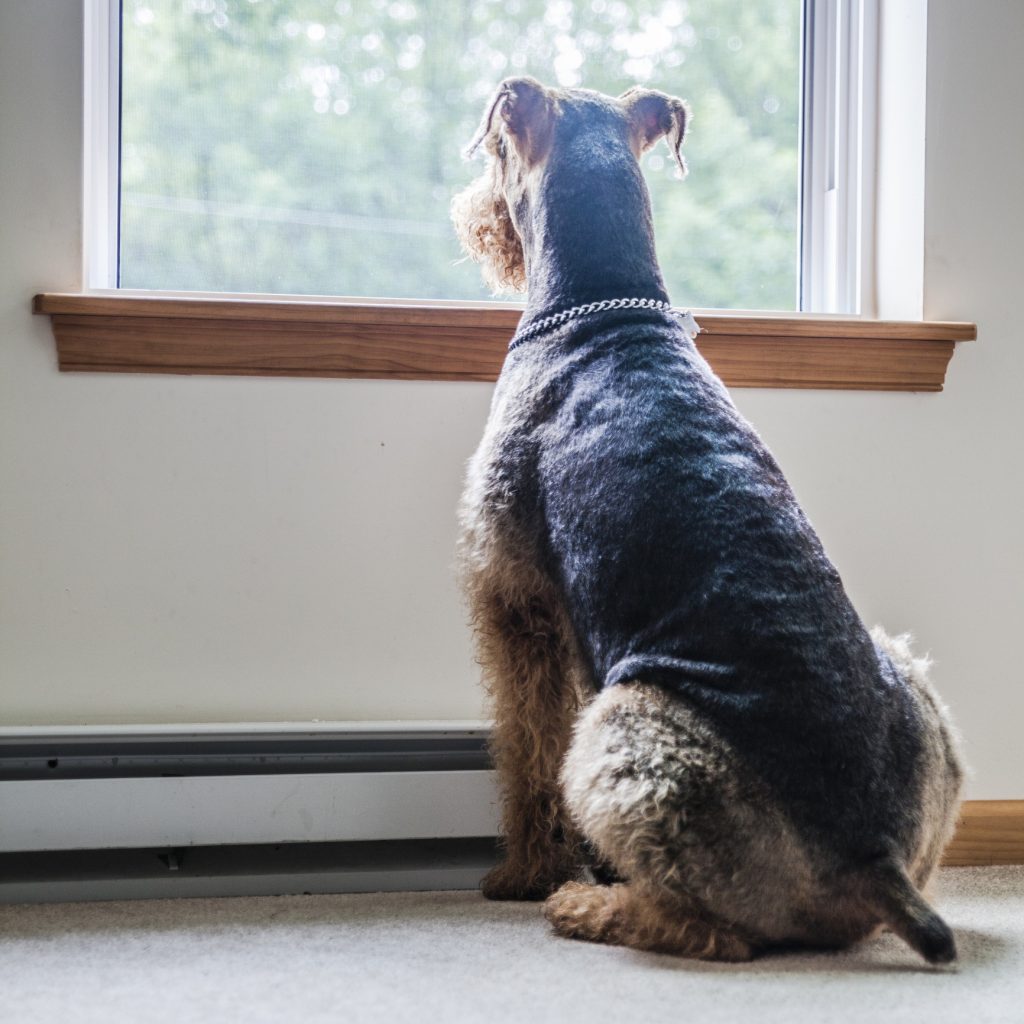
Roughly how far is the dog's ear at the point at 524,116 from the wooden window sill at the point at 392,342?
0.31m

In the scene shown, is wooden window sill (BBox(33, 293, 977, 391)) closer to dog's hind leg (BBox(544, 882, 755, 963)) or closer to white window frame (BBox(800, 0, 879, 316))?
white window frame (BBox(800, 0, 879, 316))

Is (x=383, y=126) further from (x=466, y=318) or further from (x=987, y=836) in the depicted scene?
(x=987, y=836)

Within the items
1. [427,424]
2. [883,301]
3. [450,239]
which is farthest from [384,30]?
[883,301]

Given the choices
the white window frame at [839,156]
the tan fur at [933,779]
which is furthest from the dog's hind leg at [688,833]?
the white window frame at [839,156]

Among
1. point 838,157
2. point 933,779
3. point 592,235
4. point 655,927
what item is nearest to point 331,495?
point 592,235

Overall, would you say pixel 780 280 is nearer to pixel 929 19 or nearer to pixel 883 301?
pixel 883 301

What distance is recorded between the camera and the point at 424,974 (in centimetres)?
126

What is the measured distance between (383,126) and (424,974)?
140 cm

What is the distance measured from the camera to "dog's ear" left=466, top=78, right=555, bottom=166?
1546mm

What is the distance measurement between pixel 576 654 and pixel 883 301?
103 cm

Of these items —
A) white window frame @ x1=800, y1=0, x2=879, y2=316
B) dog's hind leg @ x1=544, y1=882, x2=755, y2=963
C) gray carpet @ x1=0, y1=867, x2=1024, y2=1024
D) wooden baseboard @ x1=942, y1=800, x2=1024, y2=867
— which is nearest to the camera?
gray carpet @ x1=0, y1=867, x2=1024, y2=1024

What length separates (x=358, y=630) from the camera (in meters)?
1.81

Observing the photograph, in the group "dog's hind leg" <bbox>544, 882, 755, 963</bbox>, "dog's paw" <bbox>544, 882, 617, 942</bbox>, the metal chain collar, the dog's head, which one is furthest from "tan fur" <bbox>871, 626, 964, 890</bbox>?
the dog's head

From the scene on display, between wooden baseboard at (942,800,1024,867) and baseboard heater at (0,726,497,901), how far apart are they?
0.81 metres
